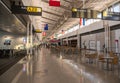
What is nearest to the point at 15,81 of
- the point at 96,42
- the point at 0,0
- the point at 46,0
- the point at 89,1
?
the point at 0,0

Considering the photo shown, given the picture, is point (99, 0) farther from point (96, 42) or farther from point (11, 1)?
point (11, 1)

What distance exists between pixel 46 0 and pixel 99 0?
6283 millimetres

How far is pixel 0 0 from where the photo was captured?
833 centimetres

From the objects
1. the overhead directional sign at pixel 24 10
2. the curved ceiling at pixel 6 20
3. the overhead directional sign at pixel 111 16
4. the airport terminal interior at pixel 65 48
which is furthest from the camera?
the overhead directional sign at pixel 111 16

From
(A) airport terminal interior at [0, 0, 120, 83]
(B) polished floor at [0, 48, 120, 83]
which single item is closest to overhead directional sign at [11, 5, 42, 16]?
(A) airport terminal interior at [0, 0, 120, 83]

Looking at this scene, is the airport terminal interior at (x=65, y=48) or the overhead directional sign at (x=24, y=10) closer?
the airport terminal interior at (x=65, y=48)

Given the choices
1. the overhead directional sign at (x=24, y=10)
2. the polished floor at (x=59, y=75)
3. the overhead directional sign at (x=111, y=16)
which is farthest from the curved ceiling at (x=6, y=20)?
the overhead directional sign at (x=111, y=16)

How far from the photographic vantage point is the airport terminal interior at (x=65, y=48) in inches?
311

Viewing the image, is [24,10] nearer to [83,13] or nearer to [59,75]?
[83,13]

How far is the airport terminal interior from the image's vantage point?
7.90 meters

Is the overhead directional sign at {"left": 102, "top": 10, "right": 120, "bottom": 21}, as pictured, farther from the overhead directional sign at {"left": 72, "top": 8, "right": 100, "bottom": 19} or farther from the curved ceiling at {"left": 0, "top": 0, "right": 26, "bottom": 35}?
the curved ceiling at {"left": 0, "top": 0, "right": 26, "bottom": 35}

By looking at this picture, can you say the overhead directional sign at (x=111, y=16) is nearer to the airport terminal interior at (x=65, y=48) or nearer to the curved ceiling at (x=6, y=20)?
→ the airport terminal interior at (x=65, y=48)

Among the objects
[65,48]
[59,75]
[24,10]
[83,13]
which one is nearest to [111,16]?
[83,13]

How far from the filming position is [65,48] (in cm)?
2572
